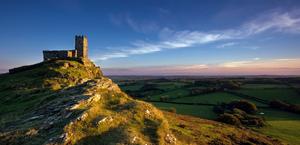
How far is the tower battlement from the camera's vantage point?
5562 centimetres

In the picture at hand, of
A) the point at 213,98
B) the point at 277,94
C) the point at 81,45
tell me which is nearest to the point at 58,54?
the point at 81,45

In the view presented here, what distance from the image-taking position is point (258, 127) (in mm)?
58688

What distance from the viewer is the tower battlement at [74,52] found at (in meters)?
55.6

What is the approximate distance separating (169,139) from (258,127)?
1927 inches

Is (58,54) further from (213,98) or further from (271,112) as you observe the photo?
(271,112)

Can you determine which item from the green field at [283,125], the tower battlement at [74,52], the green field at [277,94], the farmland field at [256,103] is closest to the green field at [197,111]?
the farmland field at [256,103]

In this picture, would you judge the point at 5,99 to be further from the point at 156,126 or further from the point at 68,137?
the point at 156,126

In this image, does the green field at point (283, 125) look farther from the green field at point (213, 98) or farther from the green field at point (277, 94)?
the green field at point (277, 94)

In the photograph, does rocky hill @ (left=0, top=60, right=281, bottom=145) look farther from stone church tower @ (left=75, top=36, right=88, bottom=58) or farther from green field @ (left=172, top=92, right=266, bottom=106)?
green field @ (left=172, top=92, right=266, bottom=106)

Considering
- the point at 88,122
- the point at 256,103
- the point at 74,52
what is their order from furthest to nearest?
the point at 256,103 < the point at 74,52 < the point at 88,122

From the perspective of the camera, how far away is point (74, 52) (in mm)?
58250

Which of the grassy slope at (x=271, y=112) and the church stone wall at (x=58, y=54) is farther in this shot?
the church stone wall at (x=58, y=54)

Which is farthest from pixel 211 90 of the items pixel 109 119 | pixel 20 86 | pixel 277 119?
pixel 109 119

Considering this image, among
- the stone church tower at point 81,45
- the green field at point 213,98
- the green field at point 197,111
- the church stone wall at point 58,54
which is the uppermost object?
the stone church tower at point 81,45
